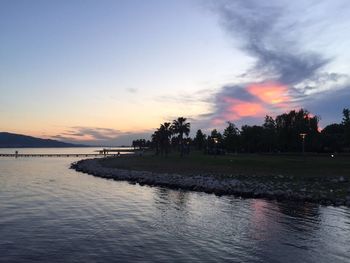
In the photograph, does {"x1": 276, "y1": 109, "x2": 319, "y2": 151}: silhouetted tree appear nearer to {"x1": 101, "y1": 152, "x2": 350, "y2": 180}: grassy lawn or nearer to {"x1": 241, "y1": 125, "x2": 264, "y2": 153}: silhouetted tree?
{"x1": 241, "y1": 125, "x2": 264, "y2": 153}: silhouetted tree

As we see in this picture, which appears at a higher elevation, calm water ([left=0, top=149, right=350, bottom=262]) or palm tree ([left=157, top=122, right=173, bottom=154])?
palm tree ([left=157, top=122, right=173, bottom=154])

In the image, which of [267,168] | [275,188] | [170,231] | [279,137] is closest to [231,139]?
[279,137]

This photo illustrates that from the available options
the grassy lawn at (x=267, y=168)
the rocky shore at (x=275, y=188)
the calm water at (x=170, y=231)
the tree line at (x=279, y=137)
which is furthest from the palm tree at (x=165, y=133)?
the calm water at (x=170, y=231)

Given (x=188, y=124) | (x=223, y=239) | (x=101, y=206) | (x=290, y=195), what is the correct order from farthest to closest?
(x=188, y=124)
(x=290, y=195)
(x=101, y=206)
(x=223, y=239)

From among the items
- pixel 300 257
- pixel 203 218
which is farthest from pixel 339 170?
pixel 300 257

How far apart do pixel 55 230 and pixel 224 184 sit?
88.9 ft

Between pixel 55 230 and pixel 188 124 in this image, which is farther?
pixel 188 124

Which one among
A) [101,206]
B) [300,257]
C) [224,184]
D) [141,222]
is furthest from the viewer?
[224,184]

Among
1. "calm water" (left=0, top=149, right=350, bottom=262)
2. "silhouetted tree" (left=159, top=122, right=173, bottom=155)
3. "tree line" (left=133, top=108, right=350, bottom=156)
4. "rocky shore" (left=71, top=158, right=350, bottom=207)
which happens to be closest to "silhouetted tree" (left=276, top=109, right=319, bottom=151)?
"tree line" (left=133, top=108, right=350, bottom=156)

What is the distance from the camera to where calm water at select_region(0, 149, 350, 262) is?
19.9 meters

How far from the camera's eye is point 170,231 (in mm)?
25453

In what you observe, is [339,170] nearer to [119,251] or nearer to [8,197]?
[8,197]

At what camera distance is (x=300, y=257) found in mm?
19672

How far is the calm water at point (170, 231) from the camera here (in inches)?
783
